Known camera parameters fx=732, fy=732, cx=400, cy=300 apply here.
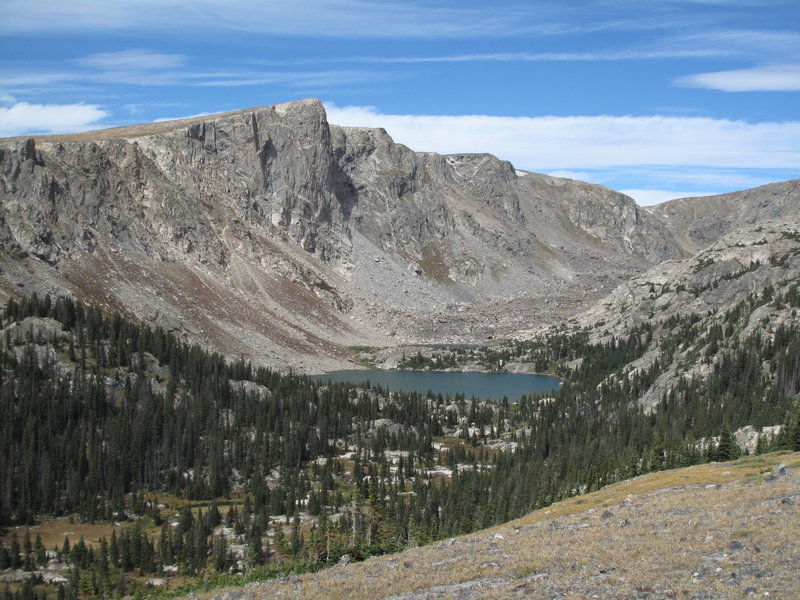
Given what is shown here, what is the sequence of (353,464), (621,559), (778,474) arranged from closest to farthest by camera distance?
(621,559) → (778,474) → (353,464)

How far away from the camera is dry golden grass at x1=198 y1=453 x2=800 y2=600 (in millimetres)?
26000

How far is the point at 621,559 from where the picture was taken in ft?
101

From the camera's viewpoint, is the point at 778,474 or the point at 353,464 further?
the point at 353,464

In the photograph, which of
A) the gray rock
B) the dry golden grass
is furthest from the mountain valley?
the gray rock

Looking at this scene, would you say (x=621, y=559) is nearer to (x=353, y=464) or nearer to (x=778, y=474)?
(x=778, y=474)

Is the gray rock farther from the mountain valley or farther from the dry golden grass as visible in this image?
the mountain valley

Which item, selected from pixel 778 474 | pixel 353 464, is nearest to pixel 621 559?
pixel 778 474

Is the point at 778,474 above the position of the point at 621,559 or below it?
below

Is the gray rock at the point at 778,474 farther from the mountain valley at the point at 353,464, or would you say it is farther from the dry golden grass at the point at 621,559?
the mountain valley at the point at 353,464

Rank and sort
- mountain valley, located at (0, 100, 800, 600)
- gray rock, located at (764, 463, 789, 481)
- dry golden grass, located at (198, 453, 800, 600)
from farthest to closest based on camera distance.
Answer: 1. gray rock, located at (764, 463, 789, 481)
2. mountain valley, located at (0, 100, 800, 600)
3. dry golden grass, located at (198, 453, 800, 600)

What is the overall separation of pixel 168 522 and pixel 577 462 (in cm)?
5754

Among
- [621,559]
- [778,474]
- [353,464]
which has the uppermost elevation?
[621,559]

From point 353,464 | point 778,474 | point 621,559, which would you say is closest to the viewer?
point 621,559

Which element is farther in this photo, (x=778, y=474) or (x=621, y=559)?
(x=778, y=474)
